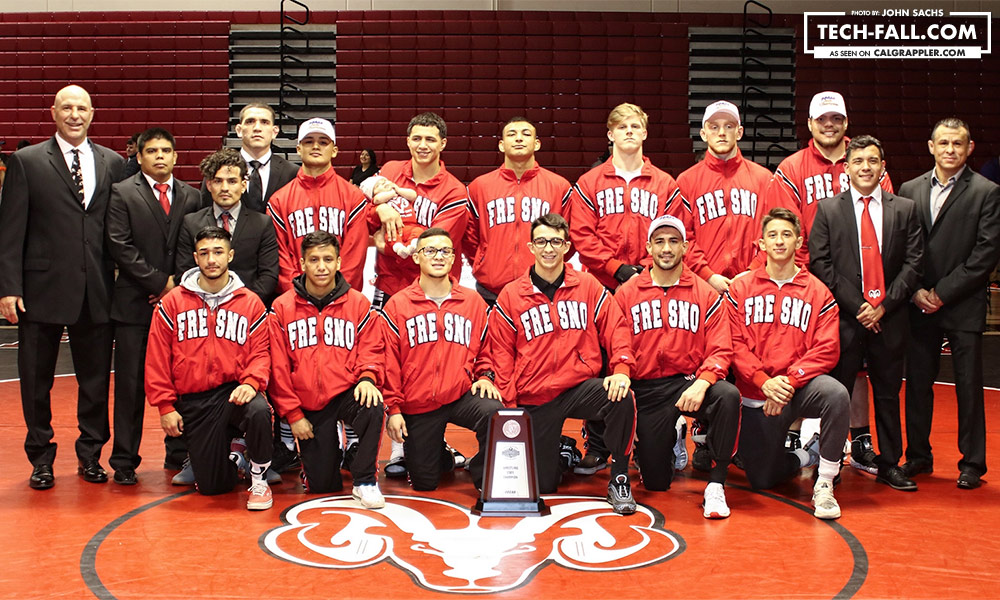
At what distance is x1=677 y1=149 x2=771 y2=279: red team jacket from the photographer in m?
5.14

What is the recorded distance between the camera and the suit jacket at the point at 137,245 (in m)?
4.74

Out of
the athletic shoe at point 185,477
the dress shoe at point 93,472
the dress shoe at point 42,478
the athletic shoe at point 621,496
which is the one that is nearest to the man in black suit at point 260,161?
the athletic shoe at point 185,477

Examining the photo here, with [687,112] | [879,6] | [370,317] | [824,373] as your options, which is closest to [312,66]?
[687,112]

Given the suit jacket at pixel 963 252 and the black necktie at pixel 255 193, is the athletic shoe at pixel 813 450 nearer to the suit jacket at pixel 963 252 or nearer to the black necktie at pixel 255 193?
the suit jacket at pixel 963 252

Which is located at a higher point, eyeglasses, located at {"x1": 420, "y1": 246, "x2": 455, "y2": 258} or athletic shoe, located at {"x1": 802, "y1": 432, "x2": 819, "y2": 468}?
eyeglasses, located at {"x1": 420, "y1": 246, "x2": 455, "y2": 258}

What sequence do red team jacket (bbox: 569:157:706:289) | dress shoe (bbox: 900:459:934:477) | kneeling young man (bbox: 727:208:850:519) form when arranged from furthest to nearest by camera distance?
red team jacket (bbox: 569:157:706:289), dress shoe (bbox: 900:459:934:477), kneeling young man (bbox: 727:208:850:519)

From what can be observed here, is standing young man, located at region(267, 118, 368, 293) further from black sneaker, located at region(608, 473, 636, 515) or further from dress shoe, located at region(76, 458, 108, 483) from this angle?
black sneaker, located at region(608, 473, 636, 515)

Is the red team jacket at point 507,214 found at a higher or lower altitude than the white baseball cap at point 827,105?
lower

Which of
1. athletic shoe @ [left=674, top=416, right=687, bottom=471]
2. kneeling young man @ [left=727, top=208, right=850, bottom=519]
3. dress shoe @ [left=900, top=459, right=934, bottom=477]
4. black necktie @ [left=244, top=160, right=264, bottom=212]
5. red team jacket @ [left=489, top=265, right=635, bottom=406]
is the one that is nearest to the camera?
kneeling young man @ [left=727, top=208, right=850, bottom=519]

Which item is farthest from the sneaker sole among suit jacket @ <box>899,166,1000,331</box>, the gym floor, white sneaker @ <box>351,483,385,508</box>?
white sneaker @ <box>351,483,385,508</box>

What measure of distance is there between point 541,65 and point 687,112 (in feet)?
7.34

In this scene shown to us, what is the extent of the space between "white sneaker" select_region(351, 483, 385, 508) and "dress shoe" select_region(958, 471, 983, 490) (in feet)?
9.32

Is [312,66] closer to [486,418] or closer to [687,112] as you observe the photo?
[687,112]

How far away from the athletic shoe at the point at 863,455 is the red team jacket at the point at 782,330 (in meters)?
0.79
